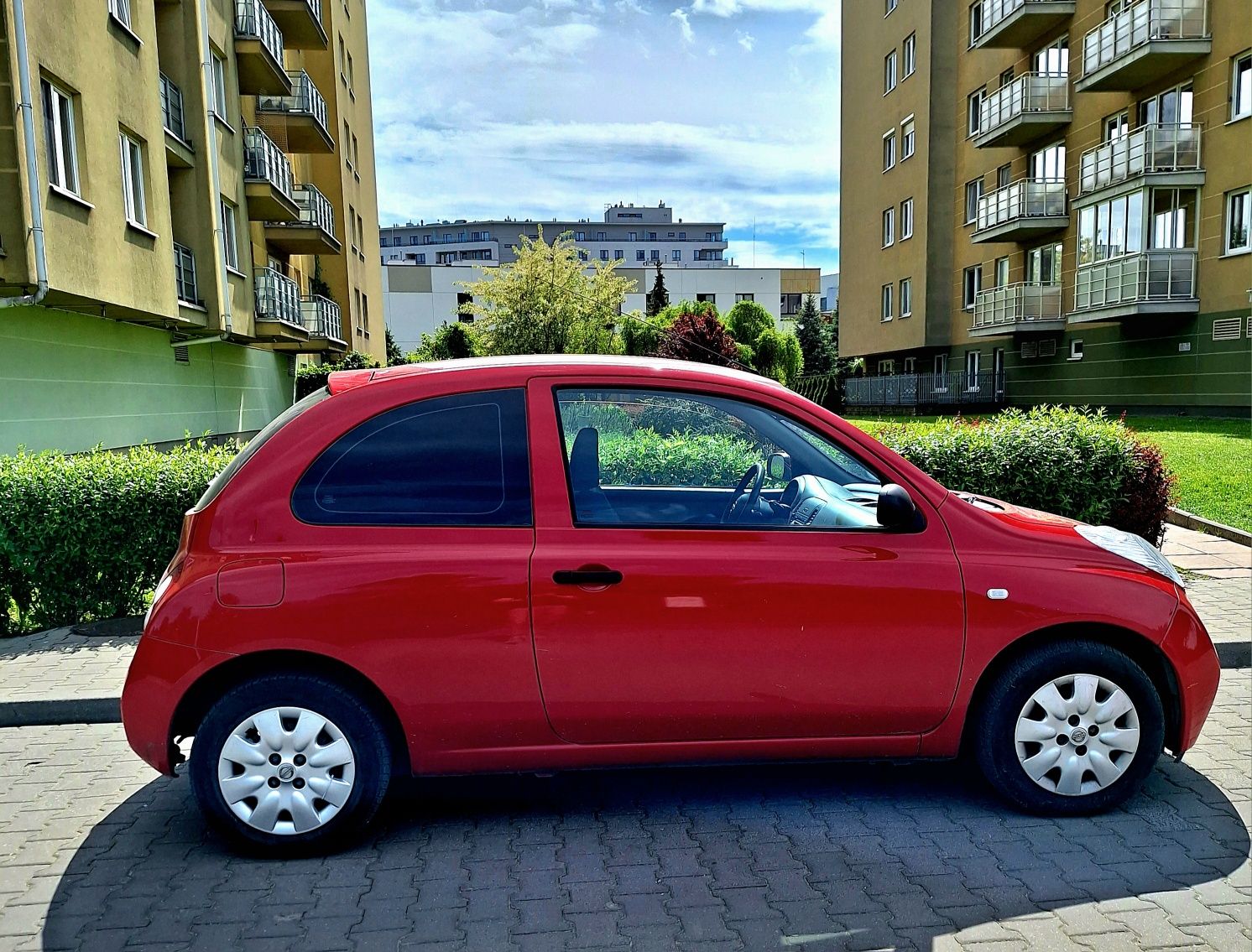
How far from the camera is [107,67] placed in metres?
14.4

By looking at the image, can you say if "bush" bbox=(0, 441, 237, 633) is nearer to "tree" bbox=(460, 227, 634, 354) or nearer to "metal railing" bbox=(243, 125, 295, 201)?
"metal railing" bbox=(243, 125, 295, 201)

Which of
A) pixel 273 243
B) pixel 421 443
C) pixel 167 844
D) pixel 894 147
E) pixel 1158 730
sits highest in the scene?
pixel 894 147

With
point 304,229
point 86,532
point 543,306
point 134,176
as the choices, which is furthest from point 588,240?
point 86,532

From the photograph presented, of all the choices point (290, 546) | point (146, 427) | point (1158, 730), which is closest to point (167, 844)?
point (290, 546)

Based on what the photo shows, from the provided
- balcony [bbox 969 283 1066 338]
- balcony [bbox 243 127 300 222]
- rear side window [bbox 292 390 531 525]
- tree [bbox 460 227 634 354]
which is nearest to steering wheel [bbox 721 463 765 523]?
rear side window [bbox 292 390 531 525]

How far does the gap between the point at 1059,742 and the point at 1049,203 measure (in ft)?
90.9

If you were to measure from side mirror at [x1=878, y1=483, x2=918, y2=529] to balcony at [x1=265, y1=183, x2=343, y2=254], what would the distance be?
24111 millimetres

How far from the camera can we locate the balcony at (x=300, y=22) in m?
25.5

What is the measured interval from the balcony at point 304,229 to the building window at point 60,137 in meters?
11.7

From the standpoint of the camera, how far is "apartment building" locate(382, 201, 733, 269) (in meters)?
110

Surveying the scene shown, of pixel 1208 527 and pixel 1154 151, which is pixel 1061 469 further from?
pixel 1154 151

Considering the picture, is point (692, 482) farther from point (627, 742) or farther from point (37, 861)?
point (37, 861)

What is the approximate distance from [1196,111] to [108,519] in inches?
966

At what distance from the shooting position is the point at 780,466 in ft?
13.1
